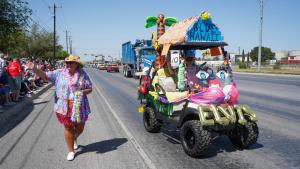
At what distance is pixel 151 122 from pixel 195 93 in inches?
62.6

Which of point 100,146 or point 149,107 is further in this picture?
point 149,107

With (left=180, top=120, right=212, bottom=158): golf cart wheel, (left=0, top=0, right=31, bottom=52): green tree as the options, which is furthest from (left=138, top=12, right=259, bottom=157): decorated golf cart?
(left=0, top=0, right=31, bottom=52): green tree

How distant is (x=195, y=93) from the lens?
680cm

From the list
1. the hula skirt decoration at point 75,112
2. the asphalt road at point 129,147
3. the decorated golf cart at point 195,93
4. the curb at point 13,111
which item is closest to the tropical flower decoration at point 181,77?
the decorated golf cart at point 195,93

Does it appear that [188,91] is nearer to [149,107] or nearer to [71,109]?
[149,107]

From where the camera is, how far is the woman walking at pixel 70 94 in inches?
232

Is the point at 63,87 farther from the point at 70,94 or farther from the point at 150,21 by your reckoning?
the point at 150,21

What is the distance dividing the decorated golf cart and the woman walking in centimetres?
187

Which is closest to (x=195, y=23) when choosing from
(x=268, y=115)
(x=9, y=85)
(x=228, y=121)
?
(x=228, y=121)

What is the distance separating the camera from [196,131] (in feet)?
19.1

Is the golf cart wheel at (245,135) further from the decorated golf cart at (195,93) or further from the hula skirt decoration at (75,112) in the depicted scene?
the hula skirt decoration at (75,112)

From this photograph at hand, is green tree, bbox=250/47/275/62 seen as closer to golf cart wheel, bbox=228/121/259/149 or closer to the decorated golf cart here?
the decorated golf cart

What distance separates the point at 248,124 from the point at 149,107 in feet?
8.97

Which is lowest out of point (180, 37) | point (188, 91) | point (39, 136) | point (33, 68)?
point (39, 136)
